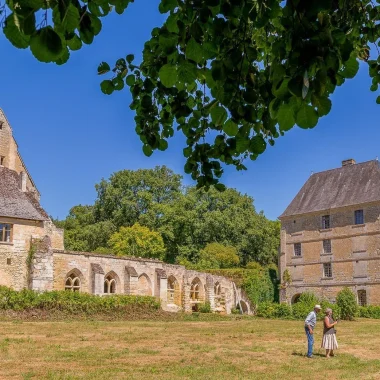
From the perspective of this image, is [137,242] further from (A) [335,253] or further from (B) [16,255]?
(B) [16,255]

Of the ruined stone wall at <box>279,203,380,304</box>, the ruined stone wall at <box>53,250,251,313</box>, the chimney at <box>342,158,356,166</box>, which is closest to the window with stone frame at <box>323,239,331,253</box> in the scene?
the ruined stone wall at <box>279,203,380,304</box>

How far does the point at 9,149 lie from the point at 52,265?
342 inches

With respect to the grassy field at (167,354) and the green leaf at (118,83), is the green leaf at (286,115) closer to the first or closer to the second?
the green leaf at (118,83)

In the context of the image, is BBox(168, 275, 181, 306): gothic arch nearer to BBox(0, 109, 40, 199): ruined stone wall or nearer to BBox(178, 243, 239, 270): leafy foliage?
BBox(178, 243, 239, 270): leafy foliage

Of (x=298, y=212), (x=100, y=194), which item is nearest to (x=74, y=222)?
(x=100, y=194)

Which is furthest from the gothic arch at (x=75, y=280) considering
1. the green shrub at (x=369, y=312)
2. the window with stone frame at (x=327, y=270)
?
the window with stone frame at (x=327, y=270)

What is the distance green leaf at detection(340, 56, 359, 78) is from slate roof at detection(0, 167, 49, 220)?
2532 centimetres

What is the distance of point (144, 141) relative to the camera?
14.5 ft

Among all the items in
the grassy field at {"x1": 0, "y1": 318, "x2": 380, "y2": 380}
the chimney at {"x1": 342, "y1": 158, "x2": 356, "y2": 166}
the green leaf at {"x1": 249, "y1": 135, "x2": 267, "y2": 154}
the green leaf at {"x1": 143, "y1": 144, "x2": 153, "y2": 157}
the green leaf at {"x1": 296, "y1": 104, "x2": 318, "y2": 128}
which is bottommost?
the grassy field at {"x1": 0, "y1": 318, "x2": 380, "y2": 380}

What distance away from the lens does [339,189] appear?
3847 cm

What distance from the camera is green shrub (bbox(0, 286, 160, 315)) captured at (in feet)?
74.5

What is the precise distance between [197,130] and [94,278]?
82.6 ft

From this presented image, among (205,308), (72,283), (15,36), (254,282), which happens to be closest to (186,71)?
(15,36)

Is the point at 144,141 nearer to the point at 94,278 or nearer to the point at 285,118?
the point at 285,118
